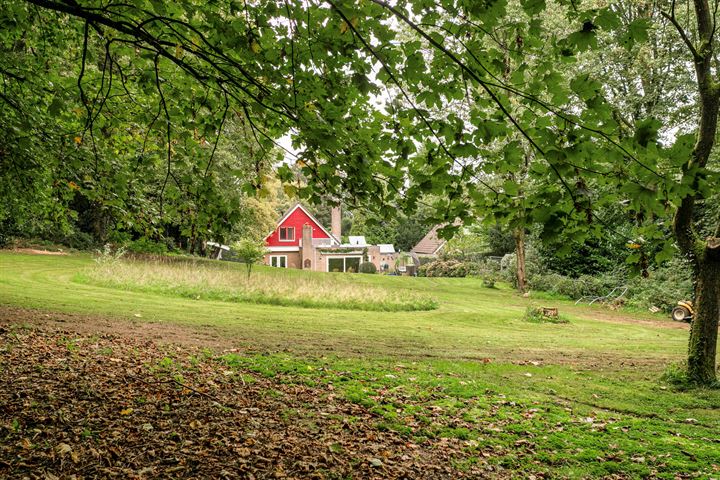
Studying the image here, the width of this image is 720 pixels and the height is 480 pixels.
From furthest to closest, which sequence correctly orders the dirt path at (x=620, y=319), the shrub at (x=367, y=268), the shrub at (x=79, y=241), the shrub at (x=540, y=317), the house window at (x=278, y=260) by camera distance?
the house window at (x=278, y=260)
the shrub at (x=367, y=268)
the shrub at (x=79, y=241)
the dirt path at (x=620, y=319)
the shrub at (x=540, y=317)

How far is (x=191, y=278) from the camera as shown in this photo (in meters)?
16.3

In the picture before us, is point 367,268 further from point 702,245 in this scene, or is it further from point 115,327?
point 702,245

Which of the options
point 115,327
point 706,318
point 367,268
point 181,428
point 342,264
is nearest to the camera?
point 181,428

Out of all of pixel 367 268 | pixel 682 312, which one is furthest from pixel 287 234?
pixel 682 312

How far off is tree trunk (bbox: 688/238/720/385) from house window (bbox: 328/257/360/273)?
33.0 meters

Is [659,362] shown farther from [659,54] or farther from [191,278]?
[659,54]

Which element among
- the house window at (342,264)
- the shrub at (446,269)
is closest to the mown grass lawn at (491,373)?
the shrub at (446,269)

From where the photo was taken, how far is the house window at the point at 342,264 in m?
39.3

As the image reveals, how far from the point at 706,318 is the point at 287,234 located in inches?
1366

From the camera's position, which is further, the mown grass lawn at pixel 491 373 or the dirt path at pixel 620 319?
the dirt path at pixel 620 319

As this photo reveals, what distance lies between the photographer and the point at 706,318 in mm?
6348

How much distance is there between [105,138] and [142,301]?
6609mm

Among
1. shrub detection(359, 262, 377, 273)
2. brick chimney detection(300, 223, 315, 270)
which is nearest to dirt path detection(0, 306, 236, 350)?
shrub detection(359, 262, 377, 273)

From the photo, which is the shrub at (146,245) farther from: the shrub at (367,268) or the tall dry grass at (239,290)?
the shrub at (367,268)
